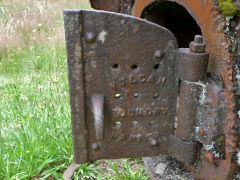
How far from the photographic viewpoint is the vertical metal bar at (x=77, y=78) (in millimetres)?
1120

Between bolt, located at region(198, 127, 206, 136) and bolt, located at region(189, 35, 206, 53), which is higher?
bolt, located at region(189, 35, 206, 53)

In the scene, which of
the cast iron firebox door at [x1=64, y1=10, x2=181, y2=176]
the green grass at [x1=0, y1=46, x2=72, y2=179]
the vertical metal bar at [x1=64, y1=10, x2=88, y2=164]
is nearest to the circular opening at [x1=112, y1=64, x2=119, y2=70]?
the cast iron firebox door at [x1=64, y1=10, x2=181, y2=176]

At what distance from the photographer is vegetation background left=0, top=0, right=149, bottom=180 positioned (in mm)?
2273

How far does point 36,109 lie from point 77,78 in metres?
2.09

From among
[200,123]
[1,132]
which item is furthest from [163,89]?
[1,132]

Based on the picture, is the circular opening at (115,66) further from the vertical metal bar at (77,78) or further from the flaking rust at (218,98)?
the flaking rust at (218,98)

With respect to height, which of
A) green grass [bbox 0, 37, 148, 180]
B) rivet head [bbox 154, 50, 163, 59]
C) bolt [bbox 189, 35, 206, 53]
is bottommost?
green grass [bbox 0, 37, 148, 180]

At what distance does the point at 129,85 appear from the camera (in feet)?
4.13

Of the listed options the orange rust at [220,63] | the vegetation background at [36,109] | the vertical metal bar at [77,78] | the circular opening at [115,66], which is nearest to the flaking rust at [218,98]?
the orange rust at [220,63]

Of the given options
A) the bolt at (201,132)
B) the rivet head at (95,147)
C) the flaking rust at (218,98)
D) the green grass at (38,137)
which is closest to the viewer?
the flaking rust at (218,98)

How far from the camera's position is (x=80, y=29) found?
1133 millimetres

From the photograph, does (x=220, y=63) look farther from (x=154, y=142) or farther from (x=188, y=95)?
(x=154, y=142)

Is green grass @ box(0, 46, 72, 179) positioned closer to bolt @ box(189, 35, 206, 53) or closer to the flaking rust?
the flaking rust

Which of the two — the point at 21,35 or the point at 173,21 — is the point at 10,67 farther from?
the point at 173,21
